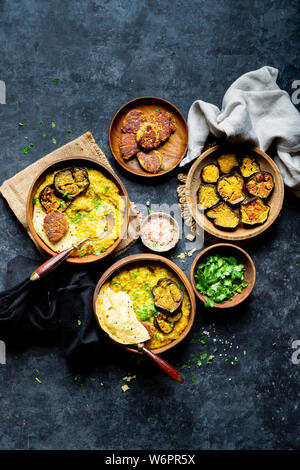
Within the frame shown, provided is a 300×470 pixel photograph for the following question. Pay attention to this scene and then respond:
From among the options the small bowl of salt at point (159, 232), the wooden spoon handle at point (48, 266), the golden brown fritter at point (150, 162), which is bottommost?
the small bowl of salt at point (159, 232)

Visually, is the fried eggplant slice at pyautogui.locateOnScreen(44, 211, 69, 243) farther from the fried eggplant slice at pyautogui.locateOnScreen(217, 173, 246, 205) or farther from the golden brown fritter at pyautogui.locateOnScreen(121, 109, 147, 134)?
the fried eggplant slice at pyautogui.locateOnScreen(217, 173, 246, 205)

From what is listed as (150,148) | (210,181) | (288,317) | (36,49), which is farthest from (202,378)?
(36,49)

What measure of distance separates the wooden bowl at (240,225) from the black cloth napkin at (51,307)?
156cm

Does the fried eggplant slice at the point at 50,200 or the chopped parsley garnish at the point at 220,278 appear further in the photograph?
the chopped parsley garnish at the point at 220,278

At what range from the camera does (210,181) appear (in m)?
5.48

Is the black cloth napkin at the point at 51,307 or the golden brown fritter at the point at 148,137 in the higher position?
the golden brown fritter at the point at 148,137

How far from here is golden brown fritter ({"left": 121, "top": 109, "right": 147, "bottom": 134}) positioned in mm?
5527

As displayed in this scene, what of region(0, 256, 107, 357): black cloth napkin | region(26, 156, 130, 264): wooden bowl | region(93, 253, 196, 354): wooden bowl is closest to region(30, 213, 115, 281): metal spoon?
region(26, 156, 130, 264): wooden bowl

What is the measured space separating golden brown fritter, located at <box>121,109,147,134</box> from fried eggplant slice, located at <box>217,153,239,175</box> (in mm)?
1102

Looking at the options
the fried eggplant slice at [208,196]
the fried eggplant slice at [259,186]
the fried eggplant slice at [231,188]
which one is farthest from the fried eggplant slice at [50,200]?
the fried eggplant slice at [259,186]

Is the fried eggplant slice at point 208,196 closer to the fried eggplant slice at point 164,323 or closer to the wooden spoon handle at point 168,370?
the fried eggplant slice at point 164,323

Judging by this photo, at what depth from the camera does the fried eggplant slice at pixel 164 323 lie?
16.9 feet

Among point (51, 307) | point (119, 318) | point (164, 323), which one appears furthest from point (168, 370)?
point (51, 307)

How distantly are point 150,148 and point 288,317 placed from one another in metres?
2.78
